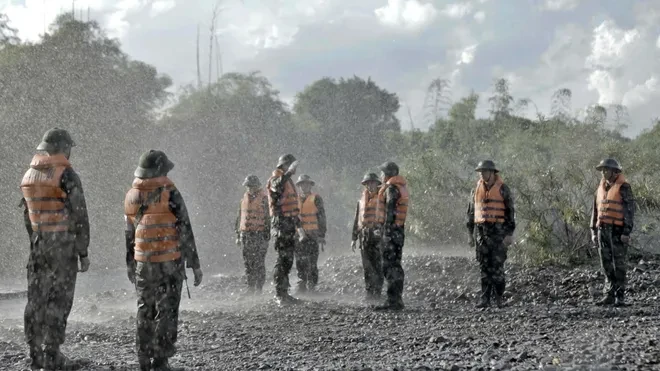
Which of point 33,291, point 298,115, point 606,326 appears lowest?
point 606,326

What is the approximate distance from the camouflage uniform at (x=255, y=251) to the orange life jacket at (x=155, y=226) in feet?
24.2

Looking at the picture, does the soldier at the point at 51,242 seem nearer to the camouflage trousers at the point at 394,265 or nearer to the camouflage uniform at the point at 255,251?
the camouflage trousers at the point at 394,265

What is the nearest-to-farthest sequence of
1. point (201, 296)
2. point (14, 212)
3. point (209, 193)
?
point (201, 296) → point (14, 212) → point (209, 193)

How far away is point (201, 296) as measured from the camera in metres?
16.1

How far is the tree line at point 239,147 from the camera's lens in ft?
53.8

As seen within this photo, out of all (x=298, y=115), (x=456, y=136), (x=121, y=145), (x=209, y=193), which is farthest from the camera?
(x=298, y=115)

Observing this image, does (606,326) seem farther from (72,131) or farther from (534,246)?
(72,131)

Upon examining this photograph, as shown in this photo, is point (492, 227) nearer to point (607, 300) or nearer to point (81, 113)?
point (607, 300)

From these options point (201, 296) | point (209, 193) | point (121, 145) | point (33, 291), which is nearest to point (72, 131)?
point (121, 145)

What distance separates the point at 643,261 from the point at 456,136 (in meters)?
19.5

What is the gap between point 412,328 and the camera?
32.5ft

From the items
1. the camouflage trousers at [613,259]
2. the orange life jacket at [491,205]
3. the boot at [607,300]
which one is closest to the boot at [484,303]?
the orange life jacket at [491,205]

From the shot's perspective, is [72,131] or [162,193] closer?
[162,193]

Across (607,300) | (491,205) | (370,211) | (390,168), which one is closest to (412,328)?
(491,205)
